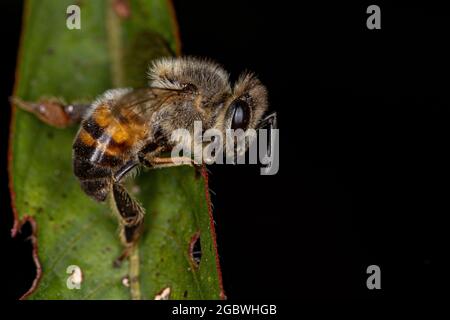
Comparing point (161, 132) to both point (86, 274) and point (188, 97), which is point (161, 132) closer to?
point (188, 97)

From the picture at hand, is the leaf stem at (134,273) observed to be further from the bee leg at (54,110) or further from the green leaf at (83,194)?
the bee leg at (54,110)

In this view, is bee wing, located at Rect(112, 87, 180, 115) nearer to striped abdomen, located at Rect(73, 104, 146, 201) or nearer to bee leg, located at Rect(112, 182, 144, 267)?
striped abdomen, located at Rect(73, 104, 146, 201)

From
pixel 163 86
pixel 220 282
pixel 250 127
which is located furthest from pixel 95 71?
pixel 220 282

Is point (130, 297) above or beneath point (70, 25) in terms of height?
beneath

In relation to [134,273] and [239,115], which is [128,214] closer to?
[134,273]

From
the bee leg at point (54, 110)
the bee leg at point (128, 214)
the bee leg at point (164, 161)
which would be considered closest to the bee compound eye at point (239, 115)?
the bee leg at point (164, 161)

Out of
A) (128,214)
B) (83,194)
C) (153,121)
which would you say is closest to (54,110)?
(83,194)

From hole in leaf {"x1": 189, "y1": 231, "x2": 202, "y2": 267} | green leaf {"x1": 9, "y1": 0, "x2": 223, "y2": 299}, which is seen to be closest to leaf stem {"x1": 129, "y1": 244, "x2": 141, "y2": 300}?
green leaf {"x1": 9, "y1": 0, "x2": 223, "y2": 299}

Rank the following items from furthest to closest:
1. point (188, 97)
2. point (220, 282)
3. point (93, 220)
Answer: point (93, 220) → point (188, 97) → point (220, 282)
